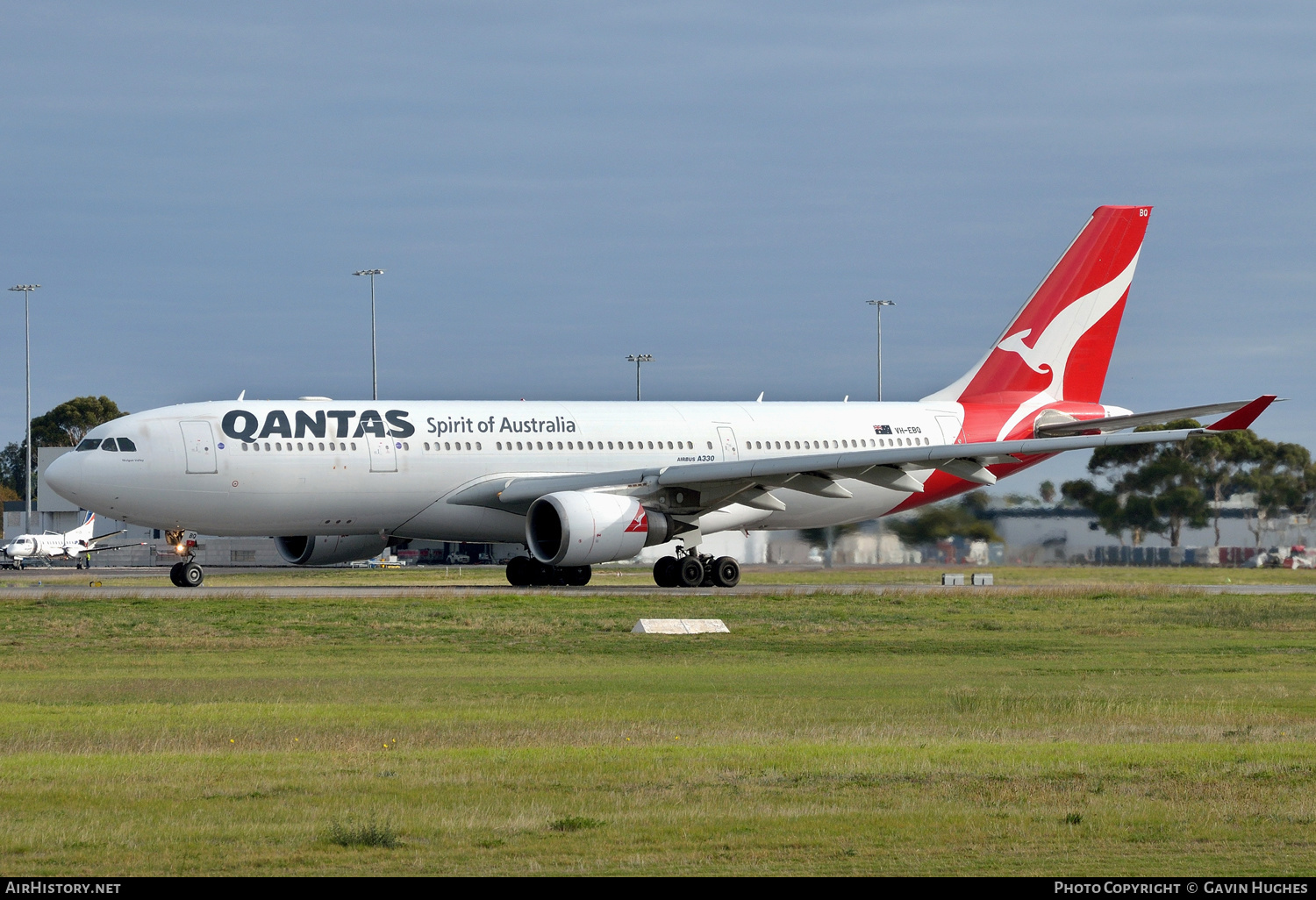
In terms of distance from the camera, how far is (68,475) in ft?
122

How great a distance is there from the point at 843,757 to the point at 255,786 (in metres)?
4.83

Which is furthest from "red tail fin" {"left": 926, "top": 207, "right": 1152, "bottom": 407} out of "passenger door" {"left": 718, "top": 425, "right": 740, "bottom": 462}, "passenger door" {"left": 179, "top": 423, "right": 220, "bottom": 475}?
"passenger door" {"left": 179, "top": 423, "right": 220, "bottom": 475}

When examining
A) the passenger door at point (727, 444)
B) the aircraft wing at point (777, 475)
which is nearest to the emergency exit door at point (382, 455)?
the aircraft wing at point (777, 475)

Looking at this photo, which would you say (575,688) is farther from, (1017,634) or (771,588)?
(771,588)

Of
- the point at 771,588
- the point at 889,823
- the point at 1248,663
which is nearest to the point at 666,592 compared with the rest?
the point at 771,588

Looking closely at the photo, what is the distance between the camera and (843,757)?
13977mm

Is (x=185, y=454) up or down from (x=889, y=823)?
up

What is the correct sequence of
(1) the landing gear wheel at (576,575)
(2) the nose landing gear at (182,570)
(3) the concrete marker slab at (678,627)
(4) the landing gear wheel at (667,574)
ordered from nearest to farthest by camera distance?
(3) the concrete marker slab at (678,627), (2) the nose landing gear at (182,570), (4) the landing gear wheel at (667,574), (1) the landing gear wheel at (576,575)

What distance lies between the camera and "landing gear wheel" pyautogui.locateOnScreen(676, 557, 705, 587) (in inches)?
1609

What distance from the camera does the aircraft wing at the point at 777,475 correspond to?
3834 centimetres

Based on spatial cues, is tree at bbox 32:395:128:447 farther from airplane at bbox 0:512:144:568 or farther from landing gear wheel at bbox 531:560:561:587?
landing gear wheel at bbox 531:560:561:587

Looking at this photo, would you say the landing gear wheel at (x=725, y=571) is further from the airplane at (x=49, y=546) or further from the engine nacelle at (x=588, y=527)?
the airplane at (x=49, y=546)

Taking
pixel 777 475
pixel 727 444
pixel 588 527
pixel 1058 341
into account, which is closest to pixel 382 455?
pixel 588 527

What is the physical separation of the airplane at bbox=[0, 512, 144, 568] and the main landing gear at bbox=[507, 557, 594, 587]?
147 feet
